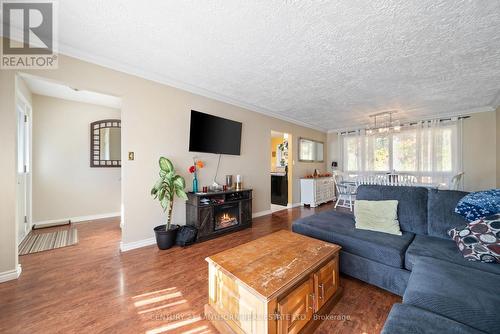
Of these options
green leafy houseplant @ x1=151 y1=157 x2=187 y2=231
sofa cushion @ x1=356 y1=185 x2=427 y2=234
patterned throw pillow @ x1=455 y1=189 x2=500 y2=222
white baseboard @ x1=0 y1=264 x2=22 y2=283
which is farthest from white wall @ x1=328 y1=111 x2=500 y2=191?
white baseboard @ x1=0 y1=264 x2=22 y2=283

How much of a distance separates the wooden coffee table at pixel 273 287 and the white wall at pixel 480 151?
5014 millimetres

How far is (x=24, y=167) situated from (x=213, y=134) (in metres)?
3.00

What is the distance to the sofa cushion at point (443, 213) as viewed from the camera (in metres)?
1.76

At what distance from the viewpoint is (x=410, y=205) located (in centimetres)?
204

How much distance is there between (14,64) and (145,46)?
1.30 meters

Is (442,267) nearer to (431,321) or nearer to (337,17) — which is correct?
(431,321)

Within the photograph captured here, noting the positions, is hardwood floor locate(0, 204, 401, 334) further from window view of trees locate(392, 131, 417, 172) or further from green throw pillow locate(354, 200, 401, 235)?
window view of trees locate(392, 131, 417, 172)

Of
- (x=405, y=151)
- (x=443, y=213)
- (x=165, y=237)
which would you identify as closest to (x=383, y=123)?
(x=405, y=151)

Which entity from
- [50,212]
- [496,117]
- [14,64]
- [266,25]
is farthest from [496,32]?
[50,212]

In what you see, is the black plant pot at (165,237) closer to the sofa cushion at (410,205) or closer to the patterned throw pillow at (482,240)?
the sofa cushion at (410,205)

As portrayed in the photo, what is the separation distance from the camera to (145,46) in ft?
6.79

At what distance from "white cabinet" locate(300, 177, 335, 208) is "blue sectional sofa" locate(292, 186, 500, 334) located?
263cm

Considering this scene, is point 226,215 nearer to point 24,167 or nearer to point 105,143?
point 105,143

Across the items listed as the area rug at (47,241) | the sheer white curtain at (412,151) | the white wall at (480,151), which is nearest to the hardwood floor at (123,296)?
the area rug at (47,241)
